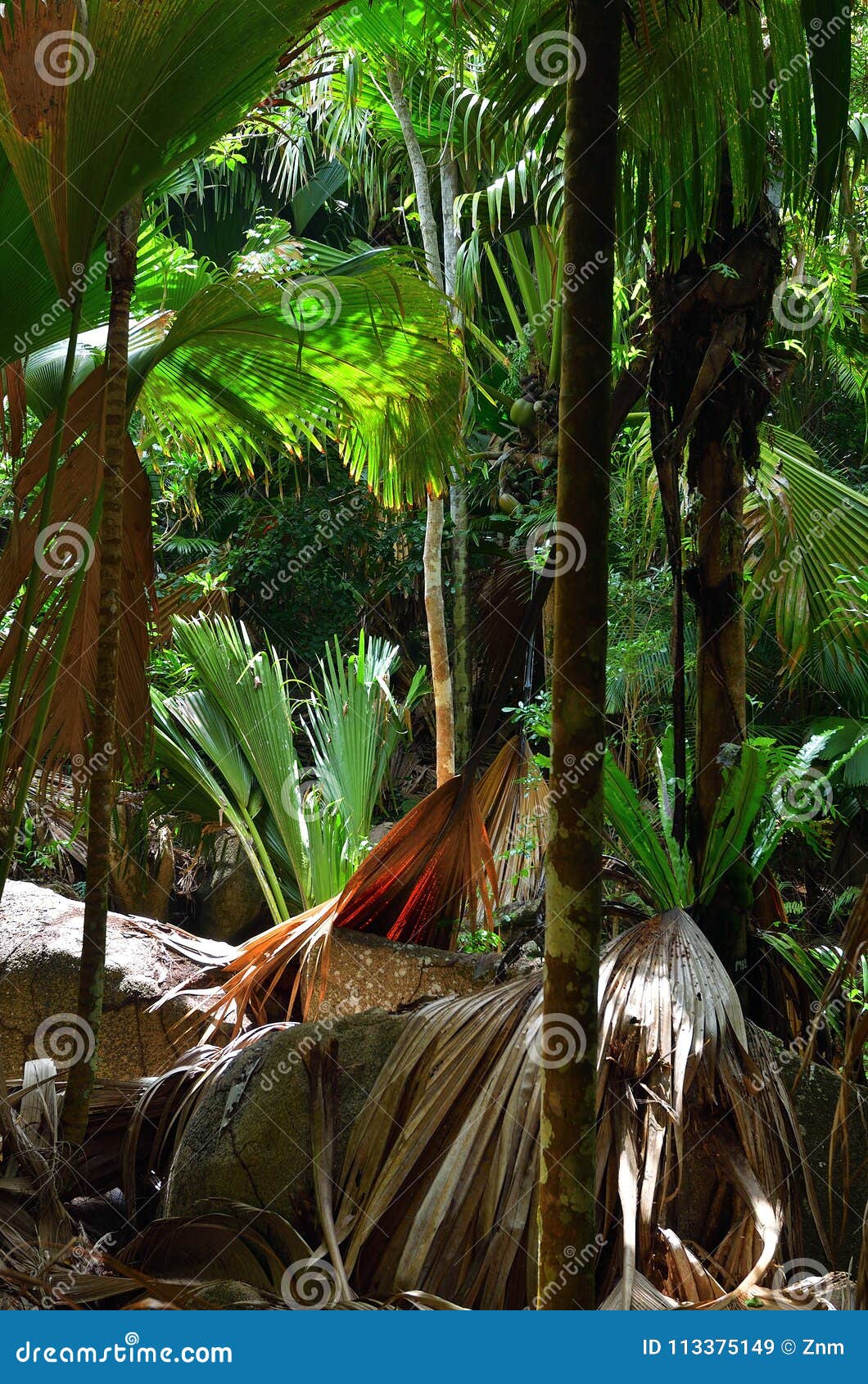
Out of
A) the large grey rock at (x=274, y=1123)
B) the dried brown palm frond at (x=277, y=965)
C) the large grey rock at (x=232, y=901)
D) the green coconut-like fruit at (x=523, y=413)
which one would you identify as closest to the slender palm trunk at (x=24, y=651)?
the large grey rock at (x=274, y=1123)

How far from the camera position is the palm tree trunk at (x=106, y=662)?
2197mm

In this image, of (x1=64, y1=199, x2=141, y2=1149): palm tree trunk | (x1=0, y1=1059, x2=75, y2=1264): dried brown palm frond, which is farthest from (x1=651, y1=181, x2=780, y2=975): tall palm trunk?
(x1=0, y1=1059, x2=75, y2=1264): dried brown palm frond

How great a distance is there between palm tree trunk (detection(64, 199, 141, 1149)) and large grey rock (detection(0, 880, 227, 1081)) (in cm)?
104

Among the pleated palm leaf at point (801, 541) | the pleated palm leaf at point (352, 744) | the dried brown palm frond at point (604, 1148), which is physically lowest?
the dried brown palm frond at point (604, 1148)

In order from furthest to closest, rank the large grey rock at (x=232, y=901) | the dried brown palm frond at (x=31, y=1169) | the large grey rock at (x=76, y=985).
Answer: the large grey rock at (x=232, y=901) → the large grey rock at (x=76, y=985) → the dried brown palm frond at (x=31, y=1169)

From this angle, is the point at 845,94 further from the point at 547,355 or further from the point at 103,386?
the point at 547,355

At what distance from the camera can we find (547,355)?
3.95 m

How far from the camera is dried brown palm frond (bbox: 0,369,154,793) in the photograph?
244 cm

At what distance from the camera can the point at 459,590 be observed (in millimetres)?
6746

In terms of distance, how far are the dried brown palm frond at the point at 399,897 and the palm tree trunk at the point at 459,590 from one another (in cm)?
290

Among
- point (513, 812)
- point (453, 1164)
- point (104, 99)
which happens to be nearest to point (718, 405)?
point (104, 99)

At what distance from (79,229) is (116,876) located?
4.16 m

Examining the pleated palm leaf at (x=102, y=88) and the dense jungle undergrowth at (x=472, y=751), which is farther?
the pleated palm leaf at (x=102, y=88)

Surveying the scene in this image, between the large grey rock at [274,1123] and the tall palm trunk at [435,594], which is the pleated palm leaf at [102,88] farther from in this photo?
the tall palm trunk at [435,594]
